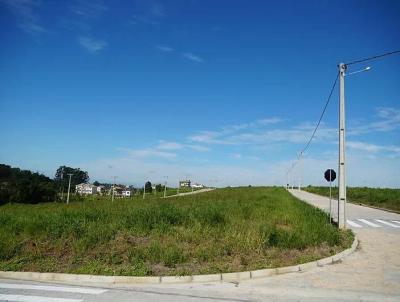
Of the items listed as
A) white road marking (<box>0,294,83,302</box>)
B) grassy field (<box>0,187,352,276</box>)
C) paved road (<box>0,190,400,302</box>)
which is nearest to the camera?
white road marking (<box>0,294,83,302</box>)

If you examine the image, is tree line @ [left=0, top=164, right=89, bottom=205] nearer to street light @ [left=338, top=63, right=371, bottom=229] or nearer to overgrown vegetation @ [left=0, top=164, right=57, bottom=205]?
overgrown vegetation @ [left=0, top=164, right=57, bottom=205]

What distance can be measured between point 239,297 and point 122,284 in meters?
2.72

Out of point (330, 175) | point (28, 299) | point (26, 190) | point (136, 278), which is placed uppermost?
point (330, 175)

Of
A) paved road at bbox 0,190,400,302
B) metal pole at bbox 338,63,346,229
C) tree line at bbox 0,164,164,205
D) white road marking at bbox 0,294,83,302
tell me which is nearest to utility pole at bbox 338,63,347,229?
metal pole at bbox 338,63,346,229

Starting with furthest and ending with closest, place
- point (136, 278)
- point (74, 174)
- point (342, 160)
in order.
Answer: point (74, 174) → point (342, 160) → point (136, 278)

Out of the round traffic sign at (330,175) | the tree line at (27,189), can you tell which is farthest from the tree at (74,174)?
the round traffic sign at (330,175)

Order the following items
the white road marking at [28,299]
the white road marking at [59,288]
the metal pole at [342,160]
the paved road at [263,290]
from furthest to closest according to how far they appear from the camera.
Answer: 1. the metal pole at [342,160]
2. the white road marking at [59,288]
3. the paved road at [263,290]
4. the white road marking at [28,299]

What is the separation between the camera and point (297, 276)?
985cm

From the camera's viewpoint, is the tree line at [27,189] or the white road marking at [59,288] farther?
the tree line at [27,189]

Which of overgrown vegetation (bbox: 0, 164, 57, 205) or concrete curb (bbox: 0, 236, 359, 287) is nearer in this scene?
concrete curb (bbox: 0, 236, 359, 287)

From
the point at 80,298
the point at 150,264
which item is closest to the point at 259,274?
the point at 150,264

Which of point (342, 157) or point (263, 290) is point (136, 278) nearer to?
point (263, 290)

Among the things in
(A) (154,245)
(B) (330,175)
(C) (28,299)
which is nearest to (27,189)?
(B) (330,175)

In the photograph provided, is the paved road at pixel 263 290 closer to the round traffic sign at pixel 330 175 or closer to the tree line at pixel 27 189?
the round traffic sign at pixel 330 175
